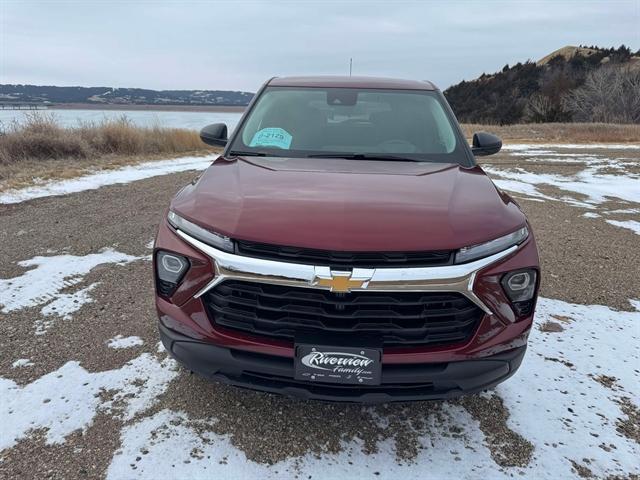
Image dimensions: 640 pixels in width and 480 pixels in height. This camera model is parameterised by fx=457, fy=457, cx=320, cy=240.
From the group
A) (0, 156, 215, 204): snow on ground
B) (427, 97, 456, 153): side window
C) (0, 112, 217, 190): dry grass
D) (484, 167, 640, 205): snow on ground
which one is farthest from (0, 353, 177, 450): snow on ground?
(484, 167, 640, 205): snow on ground

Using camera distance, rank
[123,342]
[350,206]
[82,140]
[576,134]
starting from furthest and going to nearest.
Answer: [576,134] → [82,140] → [123,342] → [350,206]

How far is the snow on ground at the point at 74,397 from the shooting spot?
6.86 ft

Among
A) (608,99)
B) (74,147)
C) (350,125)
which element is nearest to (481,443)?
(350,125)

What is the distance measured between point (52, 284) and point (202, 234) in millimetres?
2422

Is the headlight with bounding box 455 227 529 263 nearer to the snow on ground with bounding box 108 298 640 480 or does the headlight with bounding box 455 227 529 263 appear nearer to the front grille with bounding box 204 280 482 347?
the front grille with bounding box 204 280 482 347

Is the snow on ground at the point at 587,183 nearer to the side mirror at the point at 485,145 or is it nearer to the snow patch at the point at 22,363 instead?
the side mirror at the point at 485,145

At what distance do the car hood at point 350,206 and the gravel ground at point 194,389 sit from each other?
0.93m

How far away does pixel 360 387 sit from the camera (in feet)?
5.89

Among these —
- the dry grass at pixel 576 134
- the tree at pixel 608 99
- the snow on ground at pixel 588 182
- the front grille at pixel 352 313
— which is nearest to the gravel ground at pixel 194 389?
the front grille at pixel 352 313

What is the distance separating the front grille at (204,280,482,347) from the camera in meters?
1.77

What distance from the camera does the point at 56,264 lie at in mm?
4102

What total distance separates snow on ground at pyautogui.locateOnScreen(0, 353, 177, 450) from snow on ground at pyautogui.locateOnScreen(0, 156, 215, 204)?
17.8ft

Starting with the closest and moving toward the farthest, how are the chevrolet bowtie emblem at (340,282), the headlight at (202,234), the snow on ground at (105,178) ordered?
the chevrolet bowtie emblem at (340,282), the headlight at (202,234), the snow on ground at (105,178)

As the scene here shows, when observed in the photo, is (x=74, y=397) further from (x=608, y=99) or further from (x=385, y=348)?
(x=608, y=99)
